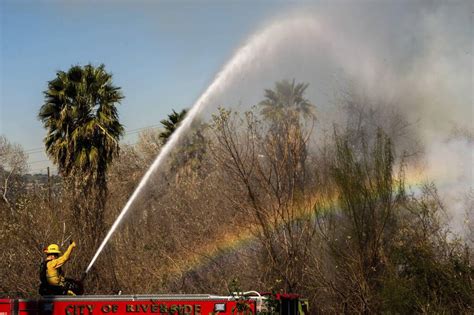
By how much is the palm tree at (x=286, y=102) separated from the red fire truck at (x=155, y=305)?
645 cm

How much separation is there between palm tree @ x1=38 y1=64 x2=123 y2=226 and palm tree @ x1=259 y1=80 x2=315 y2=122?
25.2 feet

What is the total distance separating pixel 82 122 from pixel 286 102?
345 inches

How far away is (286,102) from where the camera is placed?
1628 centimetres

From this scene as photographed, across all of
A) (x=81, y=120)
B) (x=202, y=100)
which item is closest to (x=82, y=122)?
(x=81, y=120)

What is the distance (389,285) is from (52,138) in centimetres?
1327

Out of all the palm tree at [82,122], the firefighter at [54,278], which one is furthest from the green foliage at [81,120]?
the firefighter at [54,278]

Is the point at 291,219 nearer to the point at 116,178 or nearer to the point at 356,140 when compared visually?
the point at 356,140

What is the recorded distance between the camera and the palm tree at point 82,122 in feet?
72.9

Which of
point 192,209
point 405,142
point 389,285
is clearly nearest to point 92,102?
point 192,209

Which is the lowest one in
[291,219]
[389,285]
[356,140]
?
[389,285]

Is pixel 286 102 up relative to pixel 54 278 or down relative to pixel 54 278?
up

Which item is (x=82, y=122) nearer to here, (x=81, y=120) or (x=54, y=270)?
(x=81, y=120)

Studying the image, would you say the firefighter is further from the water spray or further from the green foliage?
the green foliage

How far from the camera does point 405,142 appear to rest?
54.5 ft
